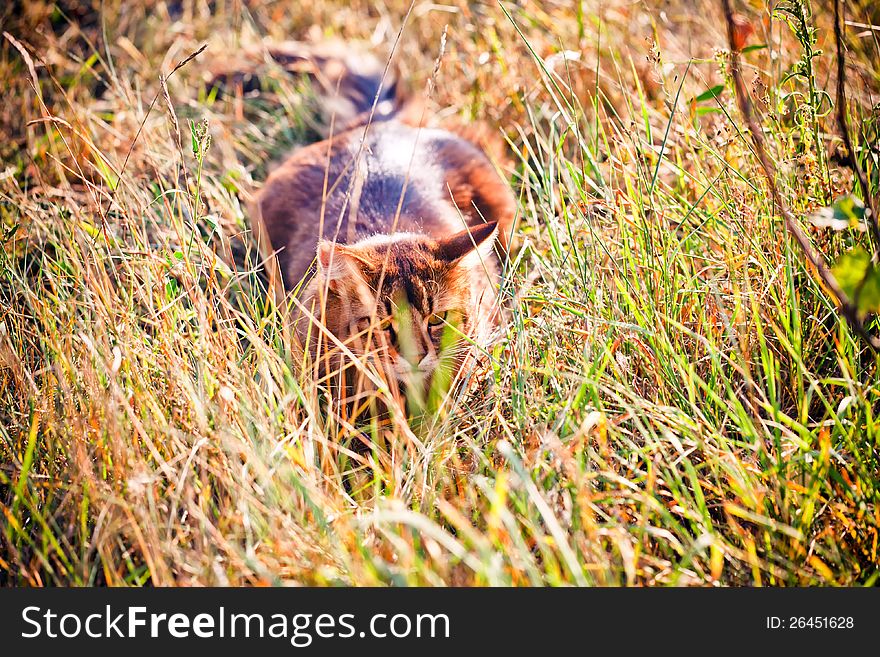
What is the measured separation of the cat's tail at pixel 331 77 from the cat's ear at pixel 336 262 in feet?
3.86

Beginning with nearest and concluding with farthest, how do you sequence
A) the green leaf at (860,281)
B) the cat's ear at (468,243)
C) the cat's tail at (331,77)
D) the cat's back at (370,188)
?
the green leaf at (860,281) < the cat's ear at (468,243) < the cat's back at (370,188) < the cat's tail at (331,77)

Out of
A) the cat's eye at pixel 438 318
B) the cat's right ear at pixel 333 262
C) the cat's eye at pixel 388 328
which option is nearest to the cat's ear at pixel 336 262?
the cat's right ear at pixel 333 262

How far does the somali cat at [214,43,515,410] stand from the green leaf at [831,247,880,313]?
37.0 inches

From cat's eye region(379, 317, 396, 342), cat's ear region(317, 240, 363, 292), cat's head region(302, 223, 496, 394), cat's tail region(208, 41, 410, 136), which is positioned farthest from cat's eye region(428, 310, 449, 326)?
cat's tail region(208, 41, 410, 136)

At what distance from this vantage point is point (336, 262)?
6.95ft

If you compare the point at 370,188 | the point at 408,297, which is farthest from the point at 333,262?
the point at 370,188

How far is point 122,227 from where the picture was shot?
2.63 m

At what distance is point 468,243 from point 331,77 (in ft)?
6.35

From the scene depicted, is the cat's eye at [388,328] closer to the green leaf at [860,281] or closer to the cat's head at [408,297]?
the cat's head at [408,297]

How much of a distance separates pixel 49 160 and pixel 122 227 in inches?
34.9

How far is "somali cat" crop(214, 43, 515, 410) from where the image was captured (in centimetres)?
214

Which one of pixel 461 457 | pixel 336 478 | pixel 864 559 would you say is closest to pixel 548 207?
pixel 461 457

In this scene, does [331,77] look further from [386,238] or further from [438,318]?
[438,318]

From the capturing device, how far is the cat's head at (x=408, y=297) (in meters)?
2.13
